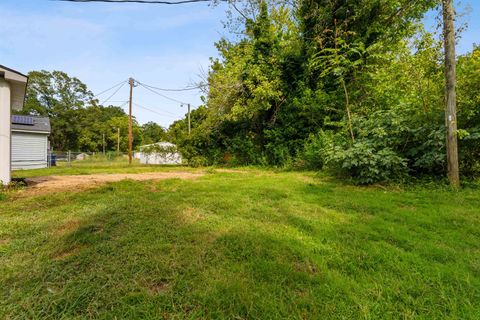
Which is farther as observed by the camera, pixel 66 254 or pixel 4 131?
pixel 4 131

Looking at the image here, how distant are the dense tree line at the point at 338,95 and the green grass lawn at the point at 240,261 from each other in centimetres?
208

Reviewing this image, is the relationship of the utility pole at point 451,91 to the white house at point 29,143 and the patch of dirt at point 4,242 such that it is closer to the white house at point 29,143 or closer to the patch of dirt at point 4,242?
the patch of dirt at point 4,242

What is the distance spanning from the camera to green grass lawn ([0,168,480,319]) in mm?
1572

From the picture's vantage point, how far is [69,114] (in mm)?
37031

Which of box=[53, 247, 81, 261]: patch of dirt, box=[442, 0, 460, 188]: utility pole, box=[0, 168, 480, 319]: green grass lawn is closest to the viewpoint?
box=[0, 168, 480, 319]: green grass lawn

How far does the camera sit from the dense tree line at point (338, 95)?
5406 mm

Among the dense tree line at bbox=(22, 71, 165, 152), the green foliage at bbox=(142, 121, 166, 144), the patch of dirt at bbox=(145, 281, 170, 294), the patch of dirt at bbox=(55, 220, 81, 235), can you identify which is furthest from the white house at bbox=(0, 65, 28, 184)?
the green foliage at bbox=(142, 121, 166, 144)

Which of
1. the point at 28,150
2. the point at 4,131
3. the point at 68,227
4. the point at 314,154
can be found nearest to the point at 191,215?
the point at 68,227

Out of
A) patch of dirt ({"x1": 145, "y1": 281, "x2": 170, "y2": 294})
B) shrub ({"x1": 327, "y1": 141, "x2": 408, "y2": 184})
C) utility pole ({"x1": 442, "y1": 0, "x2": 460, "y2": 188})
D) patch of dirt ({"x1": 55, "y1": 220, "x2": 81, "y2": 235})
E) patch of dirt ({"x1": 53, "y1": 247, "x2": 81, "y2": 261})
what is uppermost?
utility pole ({"x1": 442, "y1": 0, "x2": 460, "y2": 188})

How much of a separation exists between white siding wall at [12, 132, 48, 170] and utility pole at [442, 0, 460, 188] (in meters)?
18.5

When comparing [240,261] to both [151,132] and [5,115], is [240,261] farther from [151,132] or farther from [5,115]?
[151,132]

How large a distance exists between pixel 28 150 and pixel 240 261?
58.5 feet

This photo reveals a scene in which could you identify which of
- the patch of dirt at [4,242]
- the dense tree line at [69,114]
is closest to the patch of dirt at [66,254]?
the patch of dirt at [4,242]

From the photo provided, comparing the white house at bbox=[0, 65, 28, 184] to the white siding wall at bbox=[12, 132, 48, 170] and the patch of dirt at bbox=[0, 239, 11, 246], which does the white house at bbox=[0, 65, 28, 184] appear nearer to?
the patch of dirt at bbox=[0, 239, 11, 246]
